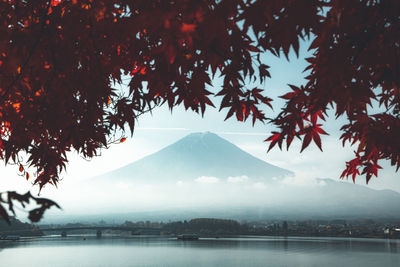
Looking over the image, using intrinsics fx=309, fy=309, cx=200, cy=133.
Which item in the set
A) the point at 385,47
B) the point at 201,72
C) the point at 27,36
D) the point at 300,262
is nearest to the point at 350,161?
the point at 385,47

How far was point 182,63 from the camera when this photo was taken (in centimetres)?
225

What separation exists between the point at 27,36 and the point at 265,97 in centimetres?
233

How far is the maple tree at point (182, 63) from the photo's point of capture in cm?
172

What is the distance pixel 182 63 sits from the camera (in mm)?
2246

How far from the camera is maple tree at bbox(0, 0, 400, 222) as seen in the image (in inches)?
67.8

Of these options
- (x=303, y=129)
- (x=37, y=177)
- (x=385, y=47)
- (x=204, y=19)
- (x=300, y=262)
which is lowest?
(x=300, y=262)

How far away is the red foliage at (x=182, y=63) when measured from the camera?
68.0 inches

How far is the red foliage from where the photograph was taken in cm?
173

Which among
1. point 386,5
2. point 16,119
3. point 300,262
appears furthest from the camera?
point 300,262

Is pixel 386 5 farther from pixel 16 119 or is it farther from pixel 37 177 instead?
pixel 37 177

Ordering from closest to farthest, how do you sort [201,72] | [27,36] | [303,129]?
[27,36] → [201,72] → [303,129]

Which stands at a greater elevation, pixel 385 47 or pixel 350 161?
pixel 385 47

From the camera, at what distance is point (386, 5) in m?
1.99

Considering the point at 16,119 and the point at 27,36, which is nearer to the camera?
the point at 27,36
